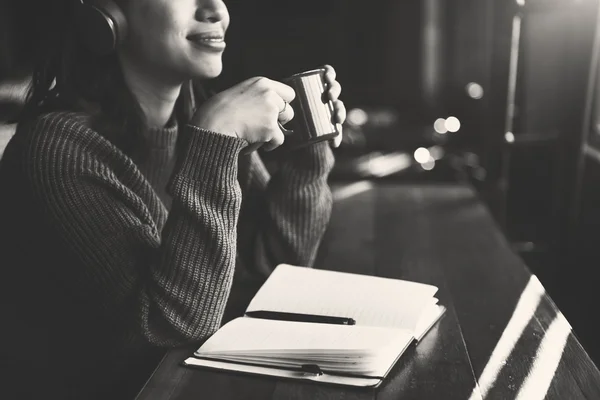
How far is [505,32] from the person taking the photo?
255cm

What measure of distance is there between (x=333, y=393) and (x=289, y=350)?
8 centimetres

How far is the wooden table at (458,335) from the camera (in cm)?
74

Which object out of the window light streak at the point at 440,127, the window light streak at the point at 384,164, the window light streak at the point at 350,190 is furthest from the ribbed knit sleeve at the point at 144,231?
the window light streak at the point at 440,127

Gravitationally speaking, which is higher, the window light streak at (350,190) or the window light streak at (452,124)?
the window light streak at (350,190)

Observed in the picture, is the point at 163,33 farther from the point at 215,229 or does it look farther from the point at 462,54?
the point at 462,54

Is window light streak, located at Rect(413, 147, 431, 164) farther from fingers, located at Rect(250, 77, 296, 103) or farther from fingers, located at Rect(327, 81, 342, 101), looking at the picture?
fingers, located at Rect(250, 77, 296, 103)

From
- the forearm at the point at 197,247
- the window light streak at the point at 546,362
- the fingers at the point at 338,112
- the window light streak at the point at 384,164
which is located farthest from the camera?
the window light streak at the point at 384,164

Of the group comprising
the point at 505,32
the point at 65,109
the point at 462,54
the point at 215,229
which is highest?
the point at 65,109

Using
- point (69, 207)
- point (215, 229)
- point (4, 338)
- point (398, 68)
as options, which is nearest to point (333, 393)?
point (215, 229)

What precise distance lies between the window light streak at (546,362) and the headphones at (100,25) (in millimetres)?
769

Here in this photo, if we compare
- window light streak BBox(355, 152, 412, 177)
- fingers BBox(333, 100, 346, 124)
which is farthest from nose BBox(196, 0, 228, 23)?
window light streak BBox(355, 152, 412, 177)

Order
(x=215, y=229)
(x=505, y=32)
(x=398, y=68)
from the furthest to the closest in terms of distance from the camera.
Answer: (x=398, y=68) < (x=505, y=32) < (x=215, y=229)

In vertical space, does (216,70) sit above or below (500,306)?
above

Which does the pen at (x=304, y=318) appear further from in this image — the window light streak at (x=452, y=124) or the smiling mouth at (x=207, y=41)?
the window light streak at (x=452, y=124)
